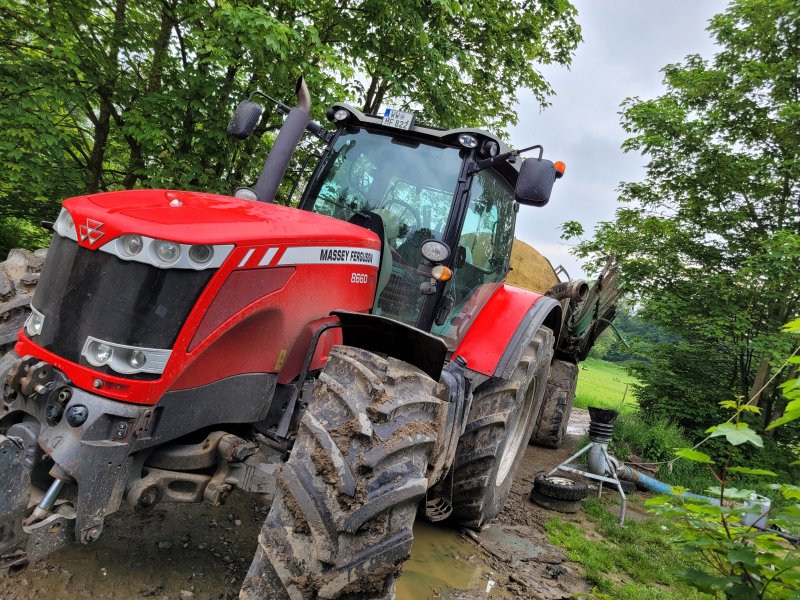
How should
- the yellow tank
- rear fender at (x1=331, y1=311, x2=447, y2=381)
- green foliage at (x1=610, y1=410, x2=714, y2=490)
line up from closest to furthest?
rear fender at (x1=331, y1=311, x2=447, y2=381) < green foliage at (x1=610, y1=410, x2=714, y2=490) < the yellow tank

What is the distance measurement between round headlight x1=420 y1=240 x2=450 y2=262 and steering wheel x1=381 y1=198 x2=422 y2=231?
0.32 metres

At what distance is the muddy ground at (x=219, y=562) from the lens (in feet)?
7.27

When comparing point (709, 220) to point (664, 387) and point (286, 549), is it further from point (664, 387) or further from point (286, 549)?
point (286, 549)

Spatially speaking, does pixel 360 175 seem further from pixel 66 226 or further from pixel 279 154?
pixel 66 226

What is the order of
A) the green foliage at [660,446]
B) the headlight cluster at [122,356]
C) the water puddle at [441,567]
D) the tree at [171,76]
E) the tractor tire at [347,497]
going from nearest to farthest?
the tractor tire at [347,497], the headlight cluster at [122,356], the water puddle at [441,567], the tree at [171,76], the green foliage at [660,446]

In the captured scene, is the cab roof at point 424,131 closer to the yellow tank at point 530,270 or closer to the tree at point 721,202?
the yellow tank at point 530,270

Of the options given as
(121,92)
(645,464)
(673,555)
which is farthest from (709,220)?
(121,92)

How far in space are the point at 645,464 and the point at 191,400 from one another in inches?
258

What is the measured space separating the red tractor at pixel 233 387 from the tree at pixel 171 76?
360 cm

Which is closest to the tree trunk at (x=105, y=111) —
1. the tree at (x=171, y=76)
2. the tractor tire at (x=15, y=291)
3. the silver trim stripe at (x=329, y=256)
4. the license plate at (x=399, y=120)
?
the tree at (x=171, y=76)

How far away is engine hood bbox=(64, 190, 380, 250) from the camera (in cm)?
204

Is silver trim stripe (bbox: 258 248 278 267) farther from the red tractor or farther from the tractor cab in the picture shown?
the tractor cab

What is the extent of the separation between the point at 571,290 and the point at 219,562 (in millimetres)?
4972

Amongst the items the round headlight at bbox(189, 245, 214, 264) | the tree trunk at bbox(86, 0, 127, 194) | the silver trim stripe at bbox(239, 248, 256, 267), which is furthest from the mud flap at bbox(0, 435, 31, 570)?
the tree trunk at bbox(86, 0, 127, 194)
